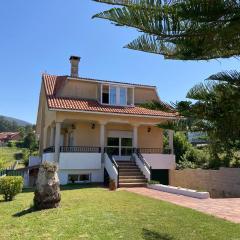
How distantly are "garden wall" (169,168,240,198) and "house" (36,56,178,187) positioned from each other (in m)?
2.61

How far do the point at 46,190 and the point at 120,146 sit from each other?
623 inches

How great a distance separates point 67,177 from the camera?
75.4 ft

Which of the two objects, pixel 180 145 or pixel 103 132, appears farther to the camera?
pixel 180 145

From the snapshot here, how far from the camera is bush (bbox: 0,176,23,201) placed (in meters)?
14.5

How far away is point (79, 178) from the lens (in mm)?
23828

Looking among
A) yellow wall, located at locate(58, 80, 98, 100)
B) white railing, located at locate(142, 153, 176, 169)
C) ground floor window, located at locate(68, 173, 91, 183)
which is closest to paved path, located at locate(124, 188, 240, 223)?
white railing, located at locate(142, 153, 176, 169)

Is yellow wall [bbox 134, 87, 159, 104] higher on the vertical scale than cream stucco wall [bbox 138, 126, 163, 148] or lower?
higher

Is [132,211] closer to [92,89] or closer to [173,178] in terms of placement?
[173,178]

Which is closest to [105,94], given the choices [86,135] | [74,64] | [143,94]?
[86,135]

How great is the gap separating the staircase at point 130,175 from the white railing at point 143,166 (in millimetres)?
217

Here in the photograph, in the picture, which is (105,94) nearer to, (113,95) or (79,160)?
(113,95)

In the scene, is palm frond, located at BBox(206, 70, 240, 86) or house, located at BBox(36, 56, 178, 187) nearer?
palm frond, located at BBox(206, 70, 240, 86)

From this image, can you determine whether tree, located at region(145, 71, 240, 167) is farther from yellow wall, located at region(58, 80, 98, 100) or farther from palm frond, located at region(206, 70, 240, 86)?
yellow wall, located at region(58, 80, 98, 100)

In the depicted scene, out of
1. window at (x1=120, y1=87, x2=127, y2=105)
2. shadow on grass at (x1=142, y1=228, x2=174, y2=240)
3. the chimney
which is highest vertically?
the chimney
